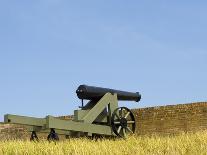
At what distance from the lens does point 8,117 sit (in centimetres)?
1307

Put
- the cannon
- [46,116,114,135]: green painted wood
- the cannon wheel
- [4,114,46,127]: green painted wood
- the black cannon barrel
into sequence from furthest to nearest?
the cannon wheel
the black cannon barrel
the cannon
[4,114,46,127]: green painted wood
[46,116,114,135]: green painted wood

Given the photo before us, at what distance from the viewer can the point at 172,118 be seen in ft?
59.4

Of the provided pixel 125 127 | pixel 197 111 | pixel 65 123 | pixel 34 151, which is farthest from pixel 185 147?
pixel 197 111

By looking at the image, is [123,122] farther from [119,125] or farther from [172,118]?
[172,118]

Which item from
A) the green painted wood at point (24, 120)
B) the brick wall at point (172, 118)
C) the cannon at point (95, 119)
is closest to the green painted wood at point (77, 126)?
the cannon at point (95, 119)

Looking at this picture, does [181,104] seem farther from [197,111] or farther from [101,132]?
[101,132]

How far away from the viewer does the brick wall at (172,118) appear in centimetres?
1756

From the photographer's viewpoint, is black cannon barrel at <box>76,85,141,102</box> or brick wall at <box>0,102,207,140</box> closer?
black cannon barrel at <box>76,85,141,102</box>

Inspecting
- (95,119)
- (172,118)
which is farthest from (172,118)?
(95,119)

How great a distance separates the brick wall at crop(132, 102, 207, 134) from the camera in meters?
17.6

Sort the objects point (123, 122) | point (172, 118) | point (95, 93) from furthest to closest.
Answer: point (172, 118), point (123, 122), point (95, 93)

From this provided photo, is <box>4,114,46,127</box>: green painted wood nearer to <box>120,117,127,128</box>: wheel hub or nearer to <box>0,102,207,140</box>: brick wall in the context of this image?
<box>120,117,127,128</box>: wheel hub

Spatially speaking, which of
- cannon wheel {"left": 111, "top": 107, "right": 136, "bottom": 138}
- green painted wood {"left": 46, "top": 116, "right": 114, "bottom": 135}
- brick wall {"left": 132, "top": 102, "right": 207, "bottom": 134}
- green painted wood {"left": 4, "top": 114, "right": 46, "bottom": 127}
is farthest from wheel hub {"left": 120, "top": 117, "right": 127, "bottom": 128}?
brick wall {"left": 132, "top": 102, "right": 207, "bottom": 134}

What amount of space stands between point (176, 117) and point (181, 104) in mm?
441
